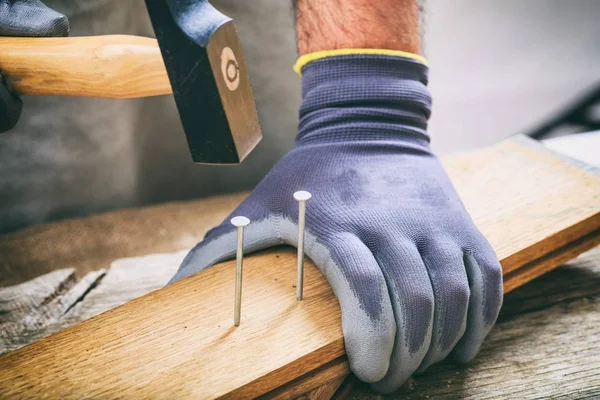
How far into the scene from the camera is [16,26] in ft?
2.28

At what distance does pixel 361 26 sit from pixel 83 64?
16.0 inches

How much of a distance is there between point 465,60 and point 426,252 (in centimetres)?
106

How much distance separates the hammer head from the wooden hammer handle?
0.14 metres

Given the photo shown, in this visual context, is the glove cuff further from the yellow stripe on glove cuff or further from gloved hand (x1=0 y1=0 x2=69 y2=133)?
gloved hand (x1=0 y1=0 x2=69 y2=133)

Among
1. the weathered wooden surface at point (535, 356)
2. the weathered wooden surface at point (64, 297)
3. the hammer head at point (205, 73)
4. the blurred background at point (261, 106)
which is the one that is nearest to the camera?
the hammer head at point (205, 73)

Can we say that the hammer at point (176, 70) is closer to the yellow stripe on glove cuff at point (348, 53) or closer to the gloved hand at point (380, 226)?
the gloved hand at point (380, 226)

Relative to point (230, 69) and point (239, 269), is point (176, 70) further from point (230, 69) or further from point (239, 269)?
point (239, 269)

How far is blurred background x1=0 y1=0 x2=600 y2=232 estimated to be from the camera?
1268 mm

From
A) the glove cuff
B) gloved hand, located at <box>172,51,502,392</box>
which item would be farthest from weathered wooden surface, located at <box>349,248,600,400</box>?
the glove cuff

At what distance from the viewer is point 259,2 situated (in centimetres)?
137

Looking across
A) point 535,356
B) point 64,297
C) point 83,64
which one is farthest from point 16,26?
point 535,356

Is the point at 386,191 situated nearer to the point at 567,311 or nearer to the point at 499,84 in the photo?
the point at 567,311

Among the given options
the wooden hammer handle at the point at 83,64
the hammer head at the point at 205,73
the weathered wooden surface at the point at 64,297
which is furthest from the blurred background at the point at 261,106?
the hammer head at the point at 205,73

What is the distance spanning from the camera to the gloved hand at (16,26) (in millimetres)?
681
